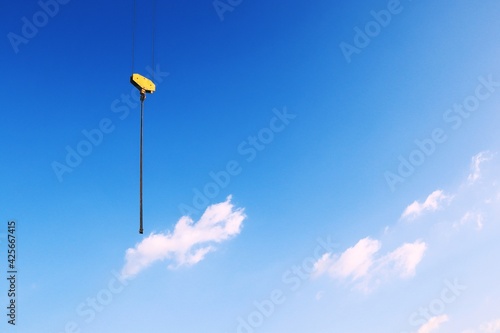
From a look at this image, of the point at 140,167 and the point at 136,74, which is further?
the point at 136,74

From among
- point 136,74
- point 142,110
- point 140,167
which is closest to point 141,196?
point 140,167

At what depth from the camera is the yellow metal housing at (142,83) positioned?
2284 cm

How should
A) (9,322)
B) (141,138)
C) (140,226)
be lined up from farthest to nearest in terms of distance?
(9,322), (141,138), (140,226)

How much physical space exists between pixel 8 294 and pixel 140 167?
11.7 metres

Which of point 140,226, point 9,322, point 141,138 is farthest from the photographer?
point 9,322

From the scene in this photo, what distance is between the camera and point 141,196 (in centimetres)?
2123

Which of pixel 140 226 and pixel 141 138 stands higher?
pixel 141 138

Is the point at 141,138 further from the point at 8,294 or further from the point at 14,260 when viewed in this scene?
the point at 8,294

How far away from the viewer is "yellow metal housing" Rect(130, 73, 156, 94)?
899 inches

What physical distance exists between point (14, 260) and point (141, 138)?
10.9 m

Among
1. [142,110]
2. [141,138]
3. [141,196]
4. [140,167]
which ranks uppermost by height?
[142,110]

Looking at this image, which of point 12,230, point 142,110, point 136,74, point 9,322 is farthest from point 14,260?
point 136,74

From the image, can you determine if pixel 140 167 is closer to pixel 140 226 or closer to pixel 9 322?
pixel 140 226

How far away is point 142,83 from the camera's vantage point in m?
23.2
